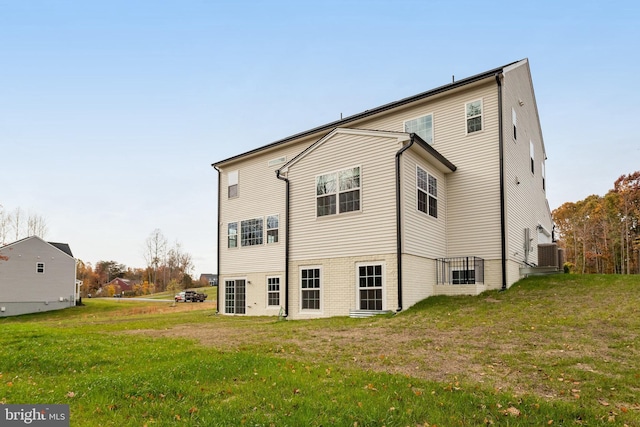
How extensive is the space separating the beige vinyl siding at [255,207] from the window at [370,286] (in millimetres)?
4944

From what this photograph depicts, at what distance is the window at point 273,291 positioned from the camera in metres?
17.7

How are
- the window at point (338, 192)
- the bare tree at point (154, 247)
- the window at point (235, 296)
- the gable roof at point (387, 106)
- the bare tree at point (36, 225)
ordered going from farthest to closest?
the bare tree at point (154, 247)
the bare tree at point (36, 225)
the window at point (235, 296)
the gable roof at point (387, 106)
the window at point (338, 192)

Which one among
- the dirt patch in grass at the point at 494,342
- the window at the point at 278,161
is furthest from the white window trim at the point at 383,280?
the window at the point at 278,161

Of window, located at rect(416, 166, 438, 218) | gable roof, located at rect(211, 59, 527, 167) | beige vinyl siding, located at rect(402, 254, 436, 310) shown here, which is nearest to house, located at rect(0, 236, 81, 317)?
gable roof, located at rect(211, 59, 527, 167)

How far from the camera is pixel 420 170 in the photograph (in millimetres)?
14109

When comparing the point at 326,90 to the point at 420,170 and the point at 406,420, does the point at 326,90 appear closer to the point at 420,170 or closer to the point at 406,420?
the point at 420,170

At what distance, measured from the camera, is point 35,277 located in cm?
3784

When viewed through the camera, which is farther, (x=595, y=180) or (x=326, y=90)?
(x=595, y=180)

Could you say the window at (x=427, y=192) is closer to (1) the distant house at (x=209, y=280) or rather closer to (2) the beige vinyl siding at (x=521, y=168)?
(2) the beige vinyl siding at (x=521, y=168)

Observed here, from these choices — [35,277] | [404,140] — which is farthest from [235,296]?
[35,277]

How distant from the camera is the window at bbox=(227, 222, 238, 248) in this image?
795 inches

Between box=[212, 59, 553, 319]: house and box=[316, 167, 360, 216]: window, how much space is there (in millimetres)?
37

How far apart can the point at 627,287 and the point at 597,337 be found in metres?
6.53

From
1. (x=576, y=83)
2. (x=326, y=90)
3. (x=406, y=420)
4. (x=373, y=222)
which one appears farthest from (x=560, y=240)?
(x=406, y=420)
